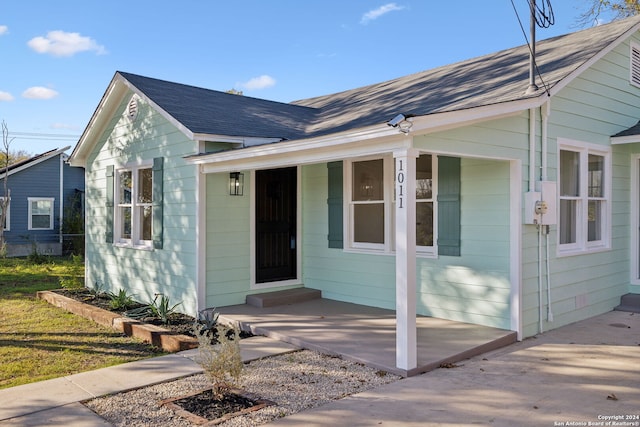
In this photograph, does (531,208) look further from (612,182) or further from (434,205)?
(612,182)

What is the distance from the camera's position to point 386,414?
11.8ft

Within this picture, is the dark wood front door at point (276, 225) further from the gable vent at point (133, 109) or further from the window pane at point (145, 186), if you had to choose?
the gable vent at point (133, 109)

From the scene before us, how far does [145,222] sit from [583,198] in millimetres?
6658

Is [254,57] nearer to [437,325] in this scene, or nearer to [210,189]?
[210,189]

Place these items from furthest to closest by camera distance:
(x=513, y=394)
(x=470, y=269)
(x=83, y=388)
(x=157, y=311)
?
1. (x=157, y=311)
2. (x=470, y=269)
3. (x=83, y=388)
4. (x=513, y=394)

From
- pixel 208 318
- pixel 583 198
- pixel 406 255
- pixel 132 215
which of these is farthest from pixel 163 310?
pixel 583 198

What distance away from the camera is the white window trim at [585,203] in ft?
21.2

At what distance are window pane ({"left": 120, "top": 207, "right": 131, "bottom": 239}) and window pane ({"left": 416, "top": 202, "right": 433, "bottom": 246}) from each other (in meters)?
5.07

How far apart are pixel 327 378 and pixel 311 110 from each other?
6672mm

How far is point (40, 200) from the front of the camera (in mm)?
19328

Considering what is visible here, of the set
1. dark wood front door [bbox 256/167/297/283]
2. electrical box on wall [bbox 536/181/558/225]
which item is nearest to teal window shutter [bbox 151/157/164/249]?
dark wood front door [bbox 256/167/297/283]

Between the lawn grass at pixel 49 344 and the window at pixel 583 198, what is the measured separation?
211 inches

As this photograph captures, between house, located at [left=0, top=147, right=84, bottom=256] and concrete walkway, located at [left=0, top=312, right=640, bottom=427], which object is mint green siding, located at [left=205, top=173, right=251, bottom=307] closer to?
concrete walkway, located at [left=0, top=312, right=640, bottom=427]

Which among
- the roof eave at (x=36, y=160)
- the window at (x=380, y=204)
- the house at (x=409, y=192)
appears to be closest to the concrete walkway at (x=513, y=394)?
the house at (x=409, y=192)
